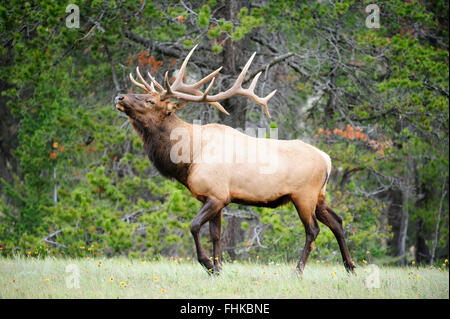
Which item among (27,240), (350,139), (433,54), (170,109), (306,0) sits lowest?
(27,240)

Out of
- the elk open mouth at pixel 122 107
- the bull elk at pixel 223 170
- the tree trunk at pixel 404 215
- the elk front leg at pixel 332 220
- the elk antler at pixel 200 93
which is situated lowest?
the tree trunk at pixel 404 215

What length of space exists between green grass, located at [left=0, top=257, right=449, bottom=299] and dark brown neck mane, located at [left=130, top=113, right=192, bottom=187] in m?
1.32

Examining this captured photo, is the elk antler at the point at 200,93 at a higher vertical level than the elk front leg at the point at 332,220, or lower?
higher

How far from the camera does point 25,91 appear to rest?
1577 cm

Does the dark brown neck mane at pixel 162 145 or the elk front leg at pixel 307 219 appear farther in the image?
the dark brown neck mane at pixel 162 145

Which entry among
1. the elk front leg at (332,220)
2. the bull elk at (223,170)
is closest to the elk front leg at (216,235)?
the bull elk at (223,170)

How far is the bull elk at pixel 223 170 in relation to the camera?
272 inches

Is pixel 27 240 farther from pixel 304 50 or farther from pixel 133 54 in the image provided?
pixel 304 50

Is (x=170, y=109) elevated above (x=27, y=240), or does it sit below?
above

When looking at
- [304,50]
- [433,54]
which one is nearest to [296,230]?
[304,50]

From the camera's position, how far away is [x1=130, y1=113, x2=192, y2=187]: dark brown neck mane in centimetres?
720

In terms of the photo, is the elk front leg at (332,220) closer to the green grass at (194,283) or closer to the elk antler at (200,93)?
the green grass at (194,283)

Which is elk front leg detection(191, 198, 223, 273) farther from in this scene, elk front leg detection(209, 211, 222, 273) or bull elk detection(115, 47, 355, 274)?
elk front leg detection(209, 211, 222, 273)
